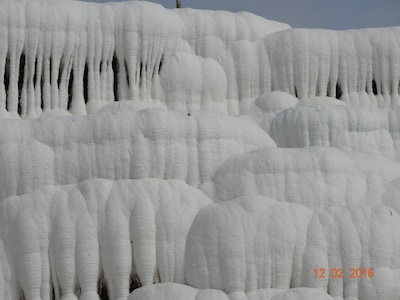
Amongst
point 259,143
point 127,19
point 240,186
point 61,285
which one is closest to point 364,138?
point 259,143

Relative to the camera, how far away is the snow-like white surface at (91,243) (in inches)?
488

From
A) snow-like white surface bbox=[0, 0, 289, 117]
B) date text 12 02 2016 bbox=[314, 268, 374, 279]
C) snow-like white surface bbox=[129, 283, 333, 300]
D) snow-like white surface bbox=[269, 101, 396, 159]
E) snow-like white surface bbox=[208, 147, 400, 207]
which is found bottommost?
snow-like white surface bbox=[129, 283, 333, 300]

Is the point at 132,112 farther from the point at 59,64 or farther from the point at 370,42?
the point at 370,42

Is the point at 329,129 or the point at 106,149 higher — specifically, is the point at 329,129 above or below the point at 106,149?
above

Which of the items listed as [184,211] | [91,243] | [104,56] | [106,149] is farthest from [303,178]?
[104,56]

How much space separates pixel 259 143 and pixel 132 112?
2193 mm

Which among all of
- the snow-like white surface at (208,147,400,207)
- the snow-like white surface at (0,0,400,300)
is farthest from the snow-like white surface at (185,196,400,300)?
the snow-like white surface at (208,147,400,207)

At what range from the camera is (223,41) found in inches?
776

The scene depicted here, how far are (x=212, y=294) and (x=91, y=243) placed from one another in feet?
6.30

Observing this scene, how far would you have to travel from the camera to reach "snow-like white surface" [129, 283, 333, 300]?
38.7 ft

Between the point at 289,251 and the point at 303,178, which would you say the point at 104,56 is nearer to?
the point at 303,178

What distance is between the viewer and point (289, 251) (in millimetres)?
12203

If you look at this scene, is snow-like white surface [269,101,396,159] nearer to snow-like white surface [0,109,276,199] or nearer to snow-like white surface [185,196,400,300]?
snow-like white surface [0,109,276,199]

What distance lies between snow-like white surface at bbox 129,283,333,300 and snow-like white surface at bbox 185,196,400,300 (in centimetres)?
12
